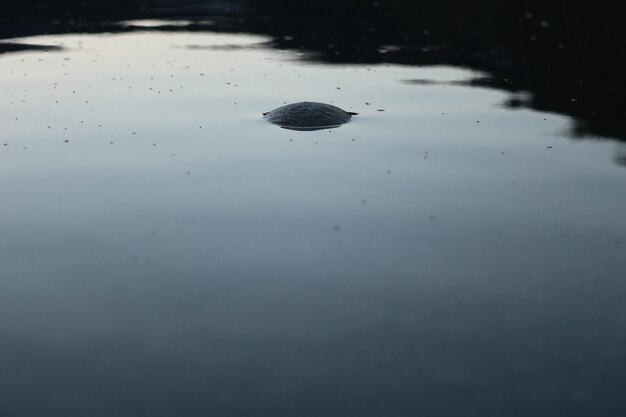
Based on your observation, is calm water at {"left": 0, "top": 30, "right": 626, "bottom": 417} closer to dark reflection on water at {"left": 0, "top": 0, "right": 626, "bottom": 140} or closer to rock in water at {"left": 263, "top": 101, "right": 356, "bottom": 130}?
rock in water at {"left": 263, "top": 101, "right": 356, "bottom": 130}

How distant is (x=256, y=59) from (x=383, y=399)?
18.5 metres

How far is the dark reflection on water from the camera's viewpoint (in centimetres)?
2078

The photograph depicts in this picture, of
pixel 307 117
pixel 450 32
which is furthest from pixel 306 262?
pixel 450 32

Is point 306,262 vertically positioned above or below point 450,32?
above

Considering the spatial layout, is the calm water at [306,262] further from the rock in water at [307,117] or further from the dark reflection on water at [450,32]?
the dark reflection on water at [450,32]

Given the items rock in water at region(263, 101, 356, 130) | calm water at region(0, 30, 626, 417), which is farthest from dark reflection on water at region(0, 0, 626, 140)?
rock in water at region(263, 101, 356, 130)

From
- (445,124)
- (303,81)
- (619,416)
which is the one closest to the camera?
(619,416)

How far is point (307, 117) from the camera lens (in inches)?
667

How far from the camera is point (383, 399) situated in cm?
734

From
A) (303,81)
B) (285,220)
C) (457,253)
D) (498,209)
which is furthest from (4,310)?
(303,81)

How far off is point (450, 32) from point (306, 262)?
73.1 feet

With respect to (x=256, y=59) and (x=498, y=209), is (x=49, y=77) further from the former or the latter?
(x=498, y=209)

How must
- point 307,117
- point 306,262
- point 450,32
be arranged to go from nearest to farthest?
point 306,262 → point 307,117 → point 450,32

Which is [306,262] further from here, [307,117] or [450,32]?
[450,32]
